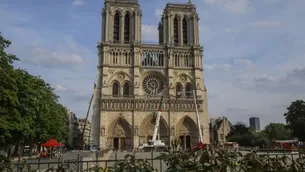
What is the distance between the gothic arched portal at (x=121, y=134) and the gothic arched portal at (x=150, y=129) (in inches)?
81.1

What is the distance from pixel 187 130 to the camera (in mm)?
54125

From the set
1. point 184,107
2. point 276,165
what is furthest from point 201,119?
point 276,165

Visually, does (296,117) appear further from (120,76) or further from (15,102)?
(15,102)

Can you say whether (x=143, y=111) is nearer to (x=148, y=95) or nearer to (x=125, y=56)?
(x=148, y=95)

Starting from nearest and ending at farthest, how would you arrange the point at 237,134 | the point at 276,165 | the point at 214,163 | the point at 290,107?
1. the point at 214,163
2. the point at 276,165
3. the point at 290,107
4. the point at 237,134

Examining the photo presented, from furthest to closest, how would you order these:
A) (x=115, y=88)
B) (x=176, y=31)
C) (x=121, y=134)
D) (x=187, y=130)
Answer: (x=176, y=31)
(x=187, y=130)
(x=115, y=88)
(x=121, y=134)

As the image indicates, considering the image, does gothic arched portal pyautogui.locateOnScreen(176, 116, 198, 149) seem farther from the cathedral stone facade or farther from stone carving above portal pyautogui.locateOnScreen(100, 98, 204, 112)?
stone carving above portal pyautogui.locateOnScreen(100, 98, 204, 112)

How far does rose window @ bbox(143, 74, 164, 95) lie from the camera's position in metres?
54.9

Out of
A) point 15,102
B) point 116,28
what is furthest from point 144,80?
point 15,102

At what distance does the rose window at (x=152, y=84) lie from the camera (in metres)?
54.9

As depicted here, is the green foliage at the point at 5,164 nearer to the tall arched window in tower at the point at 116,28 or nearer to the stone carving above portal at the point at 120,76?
the stone carving above portal at the point at 120,76

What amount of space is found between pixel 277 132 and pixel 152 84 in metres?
32.5

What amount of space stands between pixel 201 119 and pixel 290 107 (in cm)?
1465

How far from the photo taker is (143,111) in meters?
52.0
